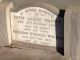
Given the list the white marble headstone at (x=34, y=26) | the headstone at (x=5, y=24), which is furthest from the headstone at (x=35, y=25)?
the headstone at (x=5, y=24)

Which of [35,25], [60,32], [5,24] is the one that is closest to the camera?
[60,32]

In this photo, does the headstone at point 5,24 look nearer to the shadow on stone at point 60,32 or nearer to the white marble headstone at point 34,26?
the white marble headstone at point 34,26

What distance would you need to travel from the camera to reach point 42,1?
18.8 ft

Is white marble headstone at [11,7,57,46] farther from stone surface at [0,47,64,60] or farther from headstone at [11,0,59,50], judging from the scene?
stone surface at [0,47,64,60]

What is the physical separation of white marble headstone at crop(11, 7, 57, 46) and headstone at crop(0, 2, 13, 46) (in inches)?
4.8

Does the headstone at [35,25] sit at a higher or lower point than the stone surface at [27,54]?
higher

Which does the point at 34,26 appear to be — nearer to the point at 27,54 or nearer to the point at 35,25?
the point at 35,25

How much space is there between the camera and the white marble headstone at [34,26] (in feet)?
18.2

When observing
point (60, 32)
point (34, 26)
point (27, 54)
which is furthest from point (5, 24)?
point (60, 32)

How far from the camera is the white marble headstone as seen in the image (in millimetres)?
5555

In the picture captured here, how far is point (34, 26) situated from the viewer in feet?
18.8

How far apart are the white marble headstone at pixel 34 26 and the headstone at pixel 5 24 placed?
0.40 ft

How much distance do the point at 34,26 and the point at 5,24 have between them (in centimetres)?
72

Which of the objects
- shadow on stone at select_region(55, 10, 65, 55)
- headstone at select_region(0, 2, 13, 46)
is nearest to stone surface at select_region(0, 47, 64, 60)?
shadow on stone at select_region(55, 10, 65, 55)
